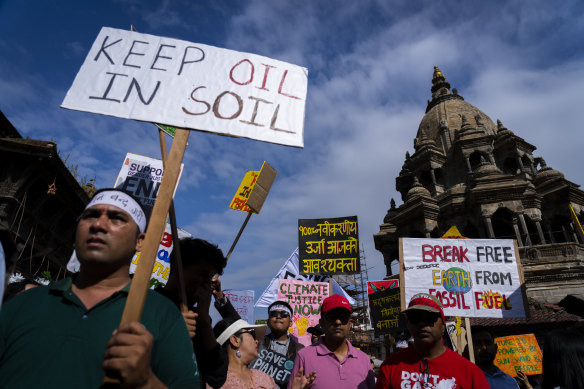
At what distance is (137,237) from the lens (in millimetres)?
1821

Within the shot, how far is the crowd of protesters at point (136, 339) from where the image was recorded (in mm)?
1241

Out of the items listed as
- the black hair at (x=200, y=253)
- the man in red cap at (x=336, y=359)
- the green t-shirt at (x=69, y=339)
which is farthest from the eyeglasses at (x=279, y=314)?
the green t-shirt at (x=69, y=339)

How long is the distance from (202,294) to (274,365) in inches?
95.5

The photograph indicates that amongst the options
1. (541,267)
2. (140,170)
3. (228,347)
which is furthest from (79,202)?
(541,267)

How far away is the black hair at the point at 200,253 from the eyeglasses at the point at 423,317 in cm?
168

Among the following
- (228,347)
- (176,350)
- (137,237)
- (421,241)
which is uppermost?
(421,241)

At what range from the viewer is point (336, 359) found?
341cm

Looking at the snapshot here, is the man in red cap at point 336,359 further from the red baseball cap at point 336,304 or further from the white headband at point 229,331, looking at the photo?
the white headband at point 229,331

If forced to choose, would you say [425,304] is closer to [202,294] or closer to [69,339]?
[202,294]

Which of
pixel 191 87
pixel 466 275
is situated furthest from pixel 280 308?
pixel 191 87

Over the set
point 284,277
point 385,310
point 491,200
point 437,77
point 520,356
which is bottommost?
point 520,356

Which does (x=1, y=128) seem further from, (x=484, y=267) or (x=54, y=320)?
(x=484, y=267)

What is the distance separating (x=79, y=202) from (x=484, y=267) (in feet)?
44.6

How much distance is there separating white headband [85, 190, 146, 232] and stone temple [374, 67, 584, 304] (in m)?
20.6
